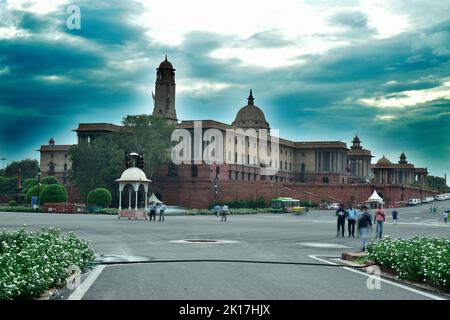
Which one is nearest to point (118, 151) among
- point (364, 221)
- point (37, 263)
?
point (364, 221)

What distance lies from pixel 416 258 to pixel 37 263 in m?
7.95

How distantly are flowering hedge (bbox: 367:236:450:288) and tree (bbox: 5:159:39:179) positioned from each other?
155136 mm

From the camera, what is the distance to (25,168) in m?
166

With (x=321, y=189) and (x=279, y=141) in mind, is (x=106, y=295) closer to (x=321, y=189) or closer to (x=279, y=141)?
(x=321, y=189)

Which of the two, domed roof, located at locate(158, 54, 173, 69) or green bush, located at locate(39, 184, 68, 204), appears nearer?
green bush, located at locate(39, 184, 68, 204)

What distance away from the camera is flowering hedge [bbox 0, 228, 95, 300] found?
432 inches

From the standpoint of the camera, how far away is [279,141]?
146 meters

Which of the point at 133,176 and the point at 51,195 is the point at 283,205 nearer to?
the point at 51,195

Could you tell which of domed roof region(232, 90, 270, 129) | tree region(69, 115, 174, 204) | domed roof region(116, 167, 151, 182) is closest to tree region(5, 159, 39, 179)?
domed roof region(232, 90, 270, 129)

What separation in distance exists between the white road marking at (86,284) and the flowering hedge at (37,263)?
0.35 metres

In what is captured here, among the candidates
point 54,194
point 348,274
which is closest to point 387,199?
point 54,194

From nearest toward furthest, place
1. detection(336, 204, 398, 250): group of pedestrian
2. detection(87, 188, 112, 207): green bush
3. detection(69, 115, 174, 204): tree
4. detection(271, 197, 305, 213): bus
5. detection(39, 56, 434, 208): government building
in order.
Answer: detection(336, 204, 398, 250): group of pedestrian → detection(87, 188, 112, 207): green bush → detection(69, 115, 174, 204): tree → detection(271, 197, 305, 213): bus → detection(39, 56, 434, 208): government building

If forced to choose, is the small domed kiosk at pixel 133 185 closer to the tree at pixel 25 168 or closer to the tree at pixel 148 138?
the tree at pixel 148 138

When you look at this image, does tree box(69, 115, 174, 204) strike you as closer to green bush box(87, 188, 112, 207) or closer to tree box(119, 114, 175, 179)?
tree box(119, 114, 175, 179)
